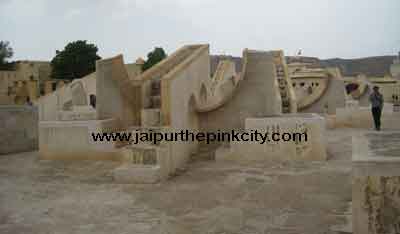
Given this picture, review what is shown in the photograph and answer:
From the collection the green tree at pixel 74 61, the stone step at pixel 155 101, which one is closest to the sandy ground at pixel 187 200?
the stone step at pixel 155 101

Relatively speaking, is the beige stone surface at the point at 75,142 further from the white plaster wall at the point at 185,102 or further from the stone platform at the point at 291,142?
the stone platform at the point at 291,142

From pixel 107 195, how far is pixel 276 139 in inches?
137

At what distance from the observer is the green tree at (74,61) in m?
30.2

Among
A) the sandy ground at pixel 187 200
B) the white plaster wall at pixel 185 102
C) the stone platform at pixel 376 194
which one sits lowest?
the sandy ground at pixel 187 200

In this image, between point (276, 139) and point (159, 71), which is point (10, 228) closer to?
point (276, 139)

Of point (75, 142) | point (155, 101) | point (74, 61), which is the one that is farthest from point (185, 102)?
point (74, 61)

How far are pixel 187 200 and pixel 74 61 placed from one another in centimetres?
2685

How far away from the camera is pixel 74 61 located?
30.2 metres

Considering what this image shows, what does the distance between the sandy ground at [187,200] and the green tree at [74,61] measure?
2351 cm

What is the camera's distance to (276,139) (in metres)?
7.86

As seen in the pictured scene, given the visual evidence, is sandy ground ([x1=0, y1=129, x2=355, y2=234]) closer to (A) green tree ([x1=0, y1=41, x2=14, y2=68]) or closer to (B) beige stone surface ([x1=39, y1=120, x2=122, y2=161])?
(B) beige stone surface ([x1=39, y1=120, x2=122, y2=161])

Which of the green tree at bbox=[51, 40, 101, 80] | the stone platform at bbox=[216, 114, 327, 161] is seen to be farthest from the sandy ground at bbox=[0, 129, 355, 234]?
the green tree at bbox=[51, 40, 101, 80]

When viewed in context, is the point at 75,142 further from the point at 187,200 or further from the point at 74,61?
the point at 74,61

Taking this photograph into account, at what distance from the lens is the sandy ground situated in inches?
172
